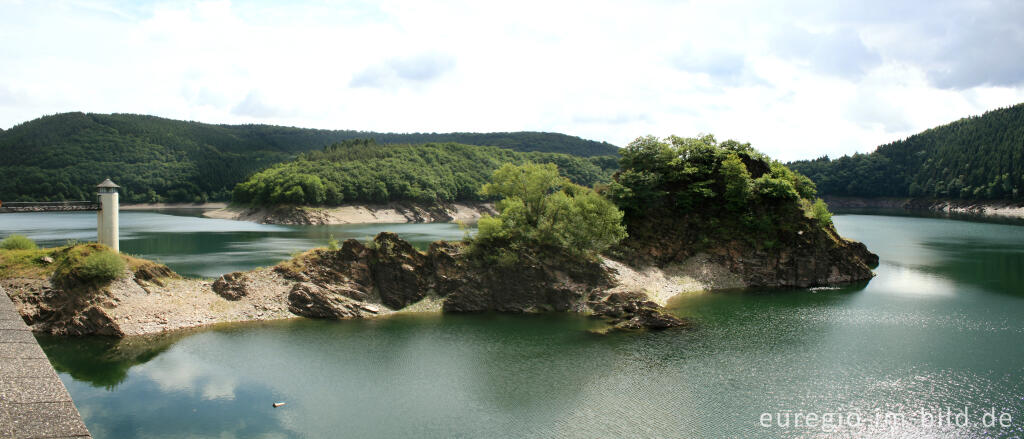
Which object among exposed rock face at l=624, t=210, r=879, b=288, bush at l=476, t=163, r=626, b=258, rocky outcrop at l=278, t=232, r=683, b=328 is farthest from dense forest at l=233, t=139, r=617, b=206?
rocky outcrop at l=278, t=232, r=683, b=328

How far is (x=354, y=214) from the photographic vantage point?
11556cm

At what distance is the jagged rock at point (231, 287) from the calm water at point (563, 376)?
303 cm

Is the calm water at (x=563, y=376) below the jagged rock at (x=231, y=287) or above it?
below

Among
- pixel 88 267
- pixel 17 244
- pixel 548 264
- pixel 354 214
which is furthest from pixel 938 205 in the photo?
pixel 17 244

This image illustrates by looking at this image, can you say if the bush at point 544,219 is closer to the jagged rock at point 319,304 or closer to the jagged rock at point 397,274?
the jagged rock at point 397,274

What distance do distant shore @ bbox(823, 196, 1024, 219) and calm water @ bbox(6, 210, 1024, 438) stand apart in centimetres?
11645

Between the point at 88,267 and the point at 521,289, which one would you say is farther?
the point at 521,289

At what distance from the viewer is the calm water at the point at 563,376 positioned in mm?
20516

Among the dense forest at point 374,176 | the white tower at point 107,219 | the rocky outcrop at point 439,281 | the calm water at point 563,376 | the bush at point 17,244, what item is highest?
the dense forest at point 374,176

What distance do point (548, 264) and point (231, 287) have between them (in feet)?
61.6

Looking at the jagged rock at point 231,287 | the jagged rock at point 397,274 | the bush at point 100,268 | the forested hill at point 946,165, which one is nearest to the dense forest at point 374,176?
the jagged rock at point 397,274

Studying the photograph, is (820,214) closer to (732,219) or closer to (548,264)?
(732,219)

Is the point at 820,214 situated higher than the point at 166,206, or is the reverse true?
the point at 166,206

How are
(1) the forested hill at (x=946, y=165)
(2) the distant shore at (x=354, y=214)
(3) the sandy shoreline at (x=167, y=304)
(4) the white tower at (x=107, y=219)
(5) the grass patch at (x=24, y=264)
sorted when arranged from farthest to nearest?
(1) the forested hill at (x=946, y=165) < (2) the distant shore at (x=354, y=214) < (4) the white tower at (x=107, y=219) < (5) the grass patch at (x=24, y=264) < (3) the sandy shoreline at (x=167, y=304)
